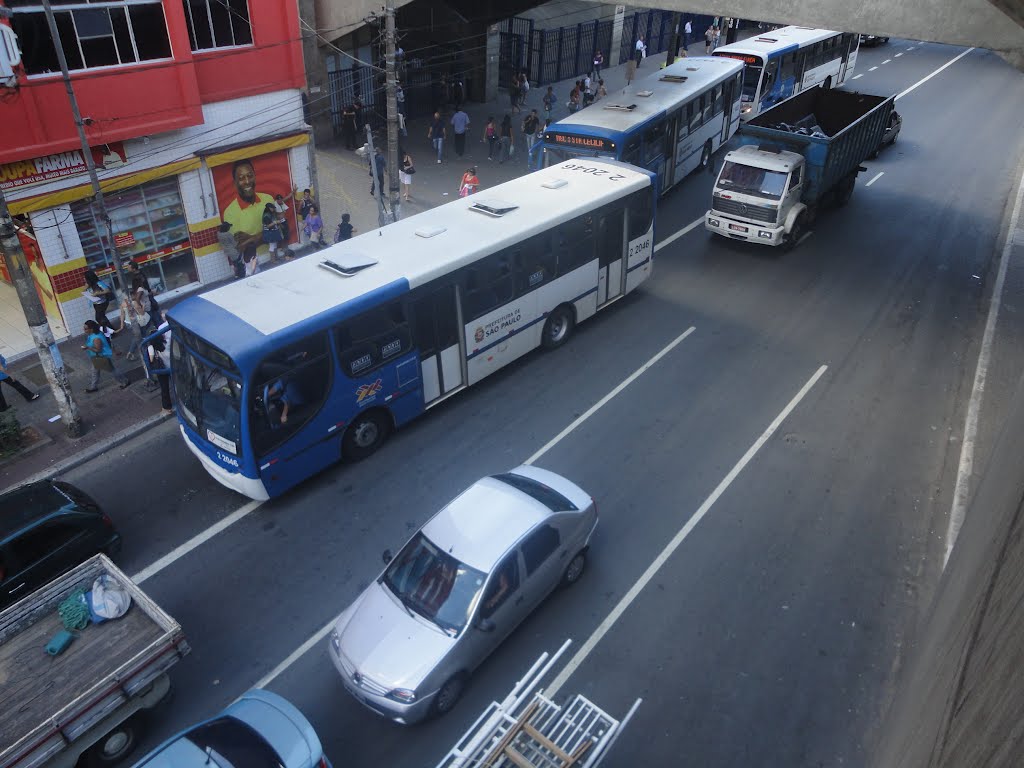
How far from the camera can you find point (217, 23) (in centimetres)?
1689

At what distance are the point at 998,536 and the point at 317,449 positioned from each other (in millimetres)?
9118

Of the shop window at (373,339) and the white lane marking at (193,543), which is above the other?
the shop window at (373,339)

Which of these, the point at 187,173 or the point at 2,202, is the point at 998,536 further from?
the point at 187,173

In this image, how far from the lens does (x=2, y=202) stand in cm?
1099

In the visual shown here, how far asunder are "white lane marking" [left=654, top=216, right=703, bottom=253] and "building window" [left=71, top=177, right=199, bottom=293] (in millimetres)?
11926

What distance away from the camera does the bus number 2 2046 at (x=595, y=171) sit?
51.4 ft

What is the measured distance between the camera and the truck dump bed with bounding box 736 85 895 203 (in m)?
18.8

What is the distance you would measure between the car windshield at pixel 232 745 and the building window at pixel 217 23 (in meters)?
15.1

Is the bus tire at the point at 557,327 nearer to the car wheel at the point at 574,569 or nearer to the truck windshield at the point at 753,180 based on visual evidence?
the car wheel at the point at 574,569

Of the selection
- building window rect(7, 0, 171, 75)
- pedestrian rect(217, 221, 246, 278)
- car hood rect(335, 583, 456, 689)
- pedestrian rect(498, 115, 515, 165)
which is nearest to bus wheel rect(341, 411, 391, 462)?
car hood rect(335, 583, 456, 689)

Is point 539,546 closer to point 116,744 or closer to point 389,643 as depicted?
point 389,643

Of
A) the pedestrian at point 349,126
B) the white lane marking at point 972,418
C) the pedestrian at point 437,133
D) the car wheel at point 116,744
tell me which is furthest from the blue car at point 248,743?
the pedestrian at point 349,126

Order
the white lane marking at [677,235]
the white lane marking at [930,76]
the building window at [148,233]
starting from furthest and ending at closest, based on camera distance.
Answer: the white lane marking at [930,76] < the white lane marking at [677,235] < the building window at [148,233]

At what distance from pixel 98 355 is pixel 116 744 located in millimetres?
8498
